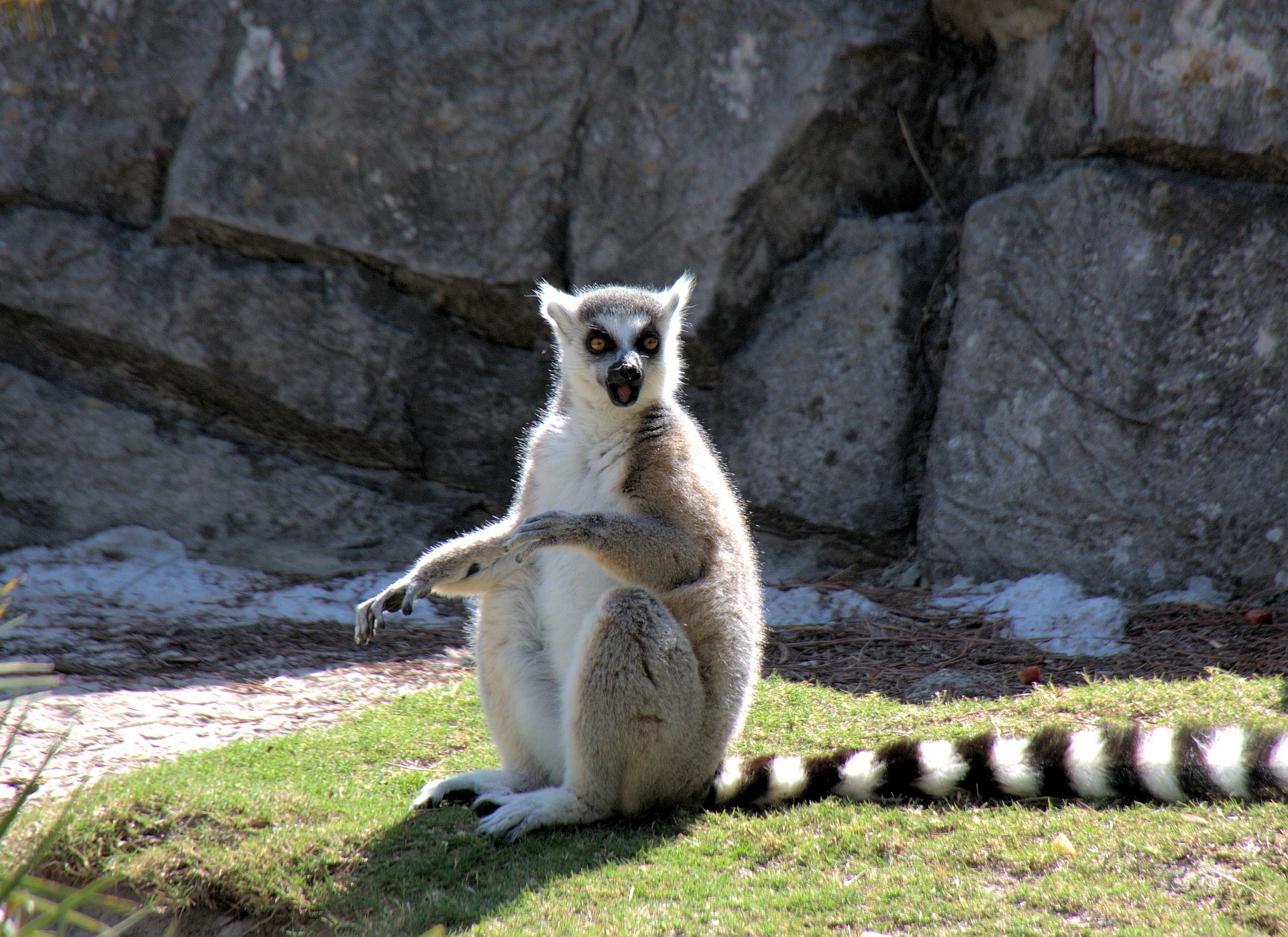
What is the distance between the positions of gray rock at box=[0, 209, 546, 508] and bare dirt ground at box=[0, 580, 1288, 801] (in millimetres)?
1649

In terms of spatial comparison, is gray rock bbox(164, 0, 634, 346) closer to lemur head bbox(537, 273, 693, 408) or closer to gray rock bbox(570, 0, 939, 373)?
gray rock bbox(570, 0, 939, 373)

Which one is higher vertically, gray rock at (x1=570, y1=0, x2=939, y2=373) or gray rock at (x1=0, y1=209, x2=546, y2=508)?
gray rock at (x1=570, y1=0, x2=939, y2=373)

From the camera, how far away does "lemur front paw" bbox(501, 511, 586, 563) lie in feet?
12.0

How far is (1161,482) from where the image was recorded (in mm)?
6105

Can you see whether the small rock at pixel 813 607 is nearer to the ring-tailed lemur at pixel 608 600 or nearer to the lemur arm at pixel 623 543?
the ring-tailed lemur at pixel 608 600

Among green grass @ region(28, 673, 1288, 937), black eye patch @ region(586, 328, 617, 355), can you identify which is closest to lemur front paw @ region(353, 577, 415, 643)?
green grass @ region(28, 673, 1288, 937)

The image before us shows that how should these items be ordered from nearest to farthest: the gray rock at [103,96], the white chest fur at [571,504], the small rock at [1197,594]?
1. the white chest fur at [571,504]
2. the small rock at [1197,594]
3. the gray rock at [103,96]

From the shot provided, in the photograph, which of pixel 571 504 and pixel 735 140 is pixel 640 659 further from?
pixel 735 140

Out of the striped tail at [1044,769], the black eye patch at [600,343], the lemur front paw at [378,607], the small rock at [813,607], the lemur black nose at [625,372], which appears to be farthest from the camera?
the small rock at [813,607]

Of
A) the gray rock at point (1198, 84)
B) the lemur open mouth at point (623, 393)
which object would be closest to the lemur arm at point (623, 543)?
the lemur open mouth at point (623, 393)

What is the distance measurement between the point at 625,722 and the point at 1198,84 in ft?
15.9

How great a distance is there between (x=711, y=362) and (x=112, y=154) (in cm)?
430

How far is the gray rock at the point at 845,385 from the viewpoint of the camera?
7.13m

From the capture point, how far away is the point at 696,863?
11.5 feet
